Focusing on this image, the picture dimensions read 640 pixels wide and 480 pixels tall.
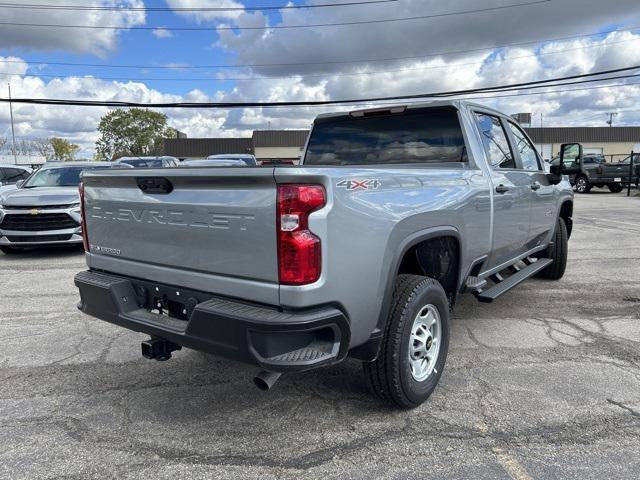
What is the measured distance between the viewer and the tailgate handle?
2.99 m

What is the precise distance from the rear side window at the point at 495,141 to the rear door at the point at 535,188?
0.65 feet

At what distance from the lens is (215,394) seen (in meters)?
3.61

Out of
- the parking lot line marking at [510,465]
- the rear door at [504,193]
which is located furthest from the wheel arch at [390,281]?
the rear door at [504,193]

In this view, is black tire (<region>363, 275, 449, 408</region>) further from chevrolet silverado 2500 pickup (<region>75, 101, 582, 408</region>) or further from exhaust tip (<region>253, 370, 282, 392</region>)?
exhaust tip (<region>253, 370, 282, 392</region>)

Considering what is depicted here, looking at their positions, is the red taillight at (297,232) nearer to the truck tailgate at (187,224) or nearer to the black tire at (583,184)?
the truck tailgate at (187,224)

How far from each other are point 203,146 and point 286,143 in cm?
1073

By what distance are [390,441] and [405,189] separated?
58.8 inches

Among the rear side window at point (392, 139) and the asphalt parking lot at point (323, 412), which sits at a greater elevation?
the rear side window at point (392, 139)

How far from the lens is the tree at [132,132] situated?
71750 mm

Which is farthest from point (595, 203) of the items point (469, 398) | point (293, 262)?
point (293, 262)

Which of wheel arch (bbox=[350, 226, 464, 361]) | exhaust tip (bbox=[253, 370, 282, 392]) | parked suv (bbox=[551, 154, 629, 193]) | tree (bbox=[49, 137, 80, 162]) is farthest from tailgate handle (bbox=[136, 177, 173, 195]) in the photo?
tree (bbox=[49, 137, 80, 162])

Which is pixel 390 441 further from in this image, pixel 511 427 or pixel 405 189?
pixel 405 189

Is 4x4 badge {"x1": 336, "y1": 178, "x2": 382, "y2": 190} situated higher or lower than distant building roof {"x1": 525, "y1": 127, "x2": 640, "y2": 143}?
lower

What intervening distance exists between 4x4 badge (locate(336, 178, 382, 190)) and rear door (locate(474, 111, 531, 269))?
1.75 meters
